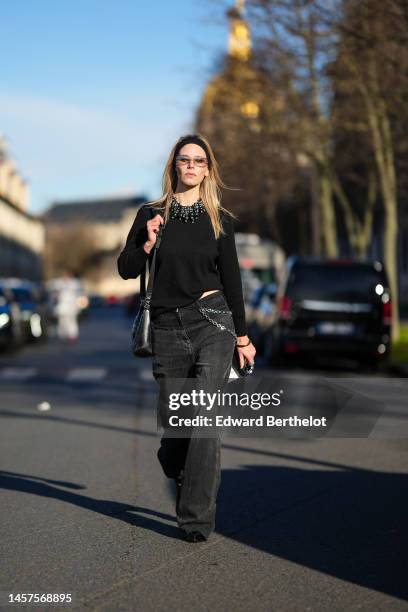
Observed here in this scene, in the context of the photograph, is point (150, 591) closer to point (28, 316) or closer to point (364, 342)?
point (364, 342)

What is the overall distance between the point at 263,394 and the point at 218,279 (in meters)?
0.62

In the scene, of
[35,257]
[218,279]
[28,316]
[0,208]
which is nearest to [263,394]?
[218,279]

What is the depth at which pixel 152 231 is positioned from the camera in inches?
210

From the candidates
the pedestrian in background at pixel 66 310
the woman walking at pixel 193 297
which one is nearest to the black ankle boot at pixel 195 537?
the woman walking at pixel 193 297

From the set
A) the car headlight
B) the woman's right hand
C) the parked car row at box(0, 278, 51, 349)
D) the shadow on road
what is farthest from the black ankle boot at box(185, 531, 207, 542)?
the car headlight

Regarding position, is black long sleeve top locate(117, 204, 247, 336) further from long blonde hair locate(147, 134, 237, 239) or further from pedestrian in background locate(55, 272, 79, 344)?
pedestrian in background locate(55, 272, 79, 344)

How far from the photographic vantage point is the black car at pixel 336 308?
17.1m

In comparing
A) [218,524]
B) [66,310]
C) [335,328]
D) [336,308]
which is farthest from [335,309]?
[66,310]

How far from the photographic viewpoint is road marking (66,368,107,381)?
17.3 meters

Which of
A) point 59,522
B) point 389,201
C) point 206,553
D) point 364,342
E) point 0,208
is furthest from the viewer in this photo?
point 0,208

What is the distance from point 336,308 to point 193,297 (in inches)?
471

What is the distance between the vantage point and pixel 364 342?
1730 cm

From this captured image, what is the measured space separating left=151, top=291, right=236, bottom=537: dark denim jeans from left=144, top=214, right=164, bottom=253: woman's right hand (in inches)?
13.4

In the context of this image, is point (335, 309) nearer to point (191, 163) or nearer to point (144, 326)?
point (191, 163)
